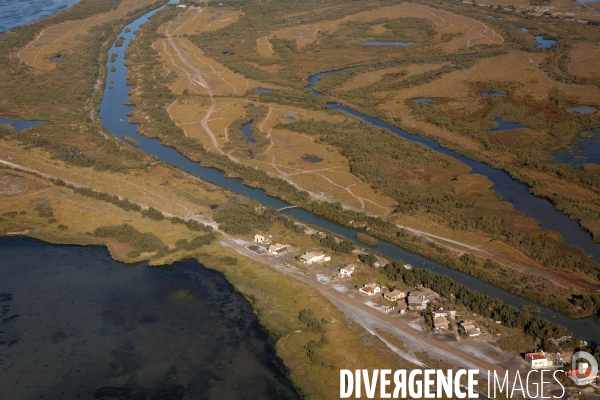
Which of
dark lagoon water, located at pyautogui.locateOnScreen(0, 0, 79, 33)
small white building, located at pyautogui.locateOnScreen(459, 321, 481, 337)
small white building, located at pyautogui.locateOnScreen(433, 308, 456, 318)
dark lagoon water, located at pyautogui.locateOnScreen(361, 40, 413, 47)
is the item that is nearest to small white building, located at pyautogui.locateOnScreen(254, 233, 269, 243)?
small white building, located at pyautogui.locateOnScreen(433, 308, 456, 318)

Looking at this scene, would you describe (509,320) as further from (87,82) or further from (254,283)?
(87,82)

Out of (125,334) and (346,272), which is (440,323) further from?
(125,334)

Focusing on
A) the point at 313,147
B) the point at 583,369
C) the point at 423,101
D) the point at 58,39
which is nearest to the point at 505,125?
the point at 423,101

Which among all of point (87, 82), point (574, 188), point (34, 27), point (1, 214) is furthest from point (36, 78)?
point (574, 188)

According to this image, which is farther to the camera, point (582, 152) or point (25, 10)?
point (25, 10)

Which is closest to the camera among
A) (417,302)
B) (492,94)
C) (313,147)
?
(417,302)

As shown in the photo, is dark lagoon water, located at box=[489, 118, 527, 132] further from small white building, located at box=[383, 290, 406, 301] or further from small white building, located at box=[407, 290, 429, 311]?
small white building, located at box=[407, 290, 429, 311]
